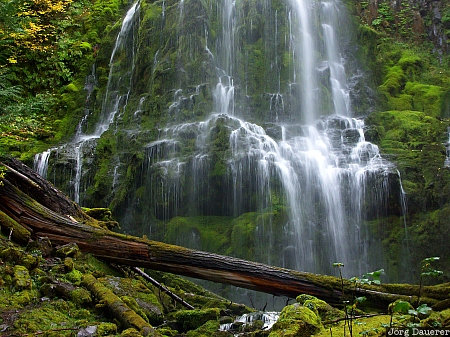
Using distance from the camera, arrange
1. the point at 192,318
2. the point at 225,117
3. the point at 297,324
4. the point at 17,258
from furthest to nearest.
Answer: the point at 225,117 → the point at 192,318 → the point at 17,258 → the point at 297,324

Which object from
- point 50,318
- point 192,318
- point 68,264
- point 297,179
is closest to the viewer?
point 50,318

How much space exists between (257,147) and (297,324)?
10.4m

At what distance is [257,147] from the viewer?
13.7 m

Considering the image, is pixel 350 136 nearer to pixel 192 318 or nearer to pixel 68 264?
pixel 192 318

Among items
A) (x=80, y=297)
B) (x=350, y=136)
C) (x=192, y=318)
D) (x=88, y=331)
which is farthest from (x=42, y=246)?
(x=350, y=136)

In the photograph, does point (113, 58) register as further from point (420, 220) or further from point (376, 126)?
point (420, 220)

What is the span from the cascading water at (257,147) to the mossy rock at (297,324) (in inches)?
320

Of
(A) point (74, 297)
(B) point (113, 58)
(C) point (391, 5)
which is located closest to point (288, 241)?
(A) point (74, 297)

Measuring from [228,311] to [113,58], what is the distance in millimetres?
16185

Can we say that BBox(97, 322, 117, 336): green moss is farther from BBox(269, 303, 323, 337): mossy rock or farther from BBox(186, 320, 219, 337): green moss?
BBox(269, 303, 323, 337): mossy rock

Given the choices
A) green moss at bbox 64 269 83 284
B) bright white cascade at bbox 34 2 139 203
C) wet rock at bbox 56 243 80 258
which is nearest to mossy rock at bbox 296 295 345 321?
green moss at bbox 64 269 83 284

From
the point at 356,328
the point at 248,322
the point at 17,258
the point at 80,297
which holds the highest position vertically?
the point at 17,258

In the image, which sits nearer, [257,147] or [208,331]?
[208,331]

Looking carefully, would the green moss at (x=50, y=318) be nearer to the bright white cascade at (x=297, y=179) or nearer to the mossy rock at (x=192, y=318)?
the mossy rock at (x=192, y=318)
